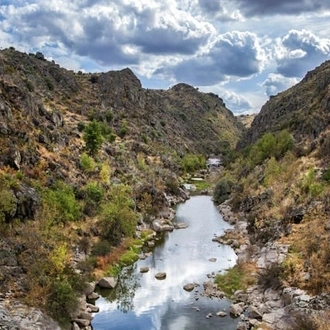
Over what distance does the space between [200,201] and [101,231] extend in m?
42.3

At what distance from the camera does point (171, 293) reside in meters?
43.5

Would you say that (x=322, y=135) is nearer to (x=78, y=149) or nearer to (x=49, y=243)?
(x=78, y=149)

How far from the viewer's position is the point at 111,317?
38719 millimetres

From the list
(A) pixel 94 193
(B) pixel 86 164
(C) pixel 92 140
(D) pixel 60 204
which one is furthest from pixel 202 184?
(D) pixel 60 204

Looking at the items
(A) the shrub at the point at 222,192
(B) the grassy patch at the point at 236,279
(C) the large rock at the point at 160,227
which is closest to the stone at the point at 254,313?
(B) the grassy patch at the point at 236,279

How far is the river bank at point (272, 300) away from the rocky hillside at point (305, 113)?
35.9m

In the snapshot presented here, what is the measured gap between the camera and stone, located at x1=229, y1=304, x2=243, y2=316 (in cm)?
3819

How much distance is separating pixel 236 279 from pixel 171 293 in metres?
7.09

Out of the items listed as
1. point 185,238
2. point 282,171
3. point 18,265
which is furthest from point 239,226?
point 18,265

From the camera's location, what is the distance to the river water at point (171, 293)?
37.4 metres

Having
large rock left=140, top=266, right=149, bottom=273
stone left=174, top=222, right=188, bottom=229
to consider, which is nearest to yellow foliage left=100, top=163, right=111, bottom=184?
stone left=174, top=222, right=188, bottom=229

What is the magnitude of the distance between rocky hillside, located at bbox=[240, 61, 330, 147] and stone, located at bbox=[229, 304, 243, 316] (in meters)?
46.6

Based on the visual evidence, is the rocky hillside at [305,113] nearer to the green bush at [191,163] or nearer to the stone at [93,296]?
the green bush at [191,163]

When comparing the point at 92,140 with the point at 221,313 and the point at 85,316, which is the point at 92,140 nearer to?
the point at 85,316
